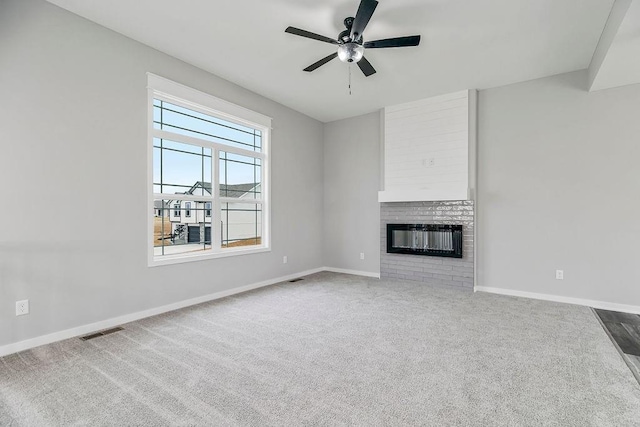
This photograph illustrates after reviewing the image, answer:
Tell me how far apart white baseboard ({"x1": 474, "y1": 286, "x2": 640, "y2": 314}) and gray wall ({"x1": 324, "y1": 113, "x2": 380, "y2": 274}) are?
5.88 feet

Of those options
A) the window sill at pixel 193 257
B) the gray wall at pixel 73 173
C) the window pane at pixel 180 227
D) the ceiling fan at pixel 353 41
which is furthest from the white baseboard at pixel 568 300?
the gray wall at pixel 73 173

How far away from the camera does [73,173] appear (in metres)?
2.79

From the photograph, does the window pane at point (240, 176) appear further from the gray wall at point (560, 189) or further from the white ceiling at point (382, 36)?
the gray wall at point (560, 189)

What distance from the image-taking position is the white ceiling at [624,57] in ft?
7.81

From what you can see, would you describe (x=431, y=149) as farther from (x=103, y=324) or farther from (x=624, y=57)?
(x=103, y=324)

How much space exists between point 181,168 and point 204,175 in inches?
12.5

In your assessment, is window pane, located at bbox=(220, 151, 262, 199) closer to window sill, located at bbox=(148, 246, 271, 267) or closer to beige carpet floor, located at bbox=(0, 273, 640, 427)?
window sill, located at bbox=(148, 246, 271, 267)

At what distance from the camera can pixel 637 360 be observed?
7.63 ft

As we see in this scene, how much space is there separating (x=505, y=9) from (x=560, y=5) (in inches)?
16.7

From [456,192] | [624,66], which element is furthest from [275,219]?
[624,66]

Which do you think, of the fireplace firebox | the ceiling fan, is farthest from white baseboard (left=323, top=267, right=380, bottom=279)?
the ceiling fan

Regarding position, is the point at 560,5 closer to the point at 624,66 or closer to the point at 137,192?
the point at 624,66

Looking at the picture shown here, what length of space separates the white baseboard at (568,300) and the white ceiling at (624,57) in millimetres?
2529

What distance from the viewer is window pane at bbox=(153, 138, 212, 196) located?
3.53 meters
